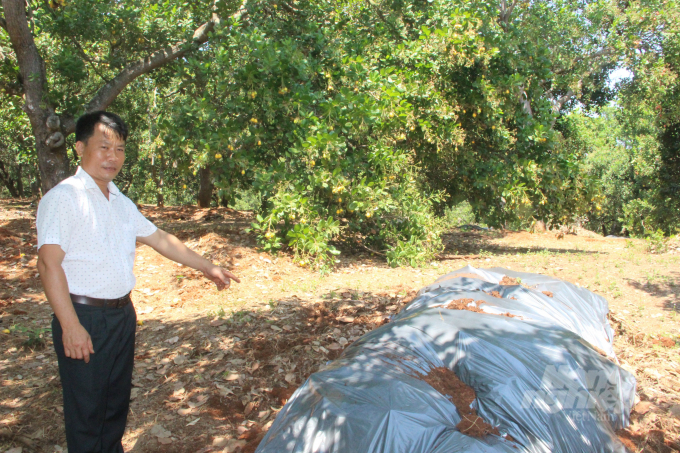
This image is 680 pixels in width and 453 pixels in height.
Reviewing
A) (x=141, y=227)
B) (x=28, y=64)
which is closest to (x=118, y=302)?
(x=141, y=227)

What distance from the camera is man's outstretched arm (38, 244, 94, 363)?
1845 millimetres

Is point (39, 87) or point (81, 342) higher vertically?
point (39, 87)

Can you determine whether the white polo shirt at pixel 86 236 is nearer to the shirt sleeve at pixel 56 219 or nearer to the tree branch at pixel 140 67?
the shirt sleeve at pixel 56 219

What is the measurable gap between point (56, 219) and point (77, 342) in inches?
20.3

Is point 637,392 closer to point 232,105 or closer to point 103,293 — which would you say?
point 103,293

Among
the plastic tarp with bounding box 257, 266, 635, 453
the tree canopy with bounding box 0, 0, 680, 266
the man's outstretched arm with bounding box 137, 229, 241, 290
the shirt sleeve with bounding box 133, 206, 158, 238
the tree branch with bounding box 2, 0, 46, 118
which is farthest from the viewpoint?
the tree branch with bounding box 2, 0, 46, 118

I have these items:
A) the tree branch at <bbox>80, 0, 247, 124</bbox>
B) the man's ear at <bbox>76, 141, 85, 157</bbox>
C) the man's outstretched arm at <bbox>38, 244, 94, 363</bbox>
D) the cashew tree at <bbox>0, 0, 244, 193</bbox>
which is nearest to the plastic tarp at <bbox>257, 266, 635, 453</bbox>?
the man's outstretched arm at <bbox>38, 244, 94, 363</bbox>

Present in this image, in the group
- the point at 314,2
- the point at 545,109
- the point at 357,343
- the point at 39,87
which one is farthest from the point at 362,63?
the point at 357,343

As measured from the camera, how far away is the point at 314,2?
25.2 ft

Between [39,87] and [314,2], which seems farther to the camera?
[314,2]

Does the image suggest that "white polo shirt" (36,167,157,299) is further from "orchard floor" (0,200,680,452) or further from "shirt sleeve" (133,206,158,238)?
"orchard floor" (0,200,680,452)

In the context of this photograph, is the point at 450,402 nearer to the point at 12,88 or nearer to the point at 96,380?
the point at 96,380

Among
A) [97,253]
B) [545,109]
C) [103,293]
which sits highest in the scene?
[545,109]

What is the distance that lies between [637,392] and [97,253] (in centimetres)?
341
